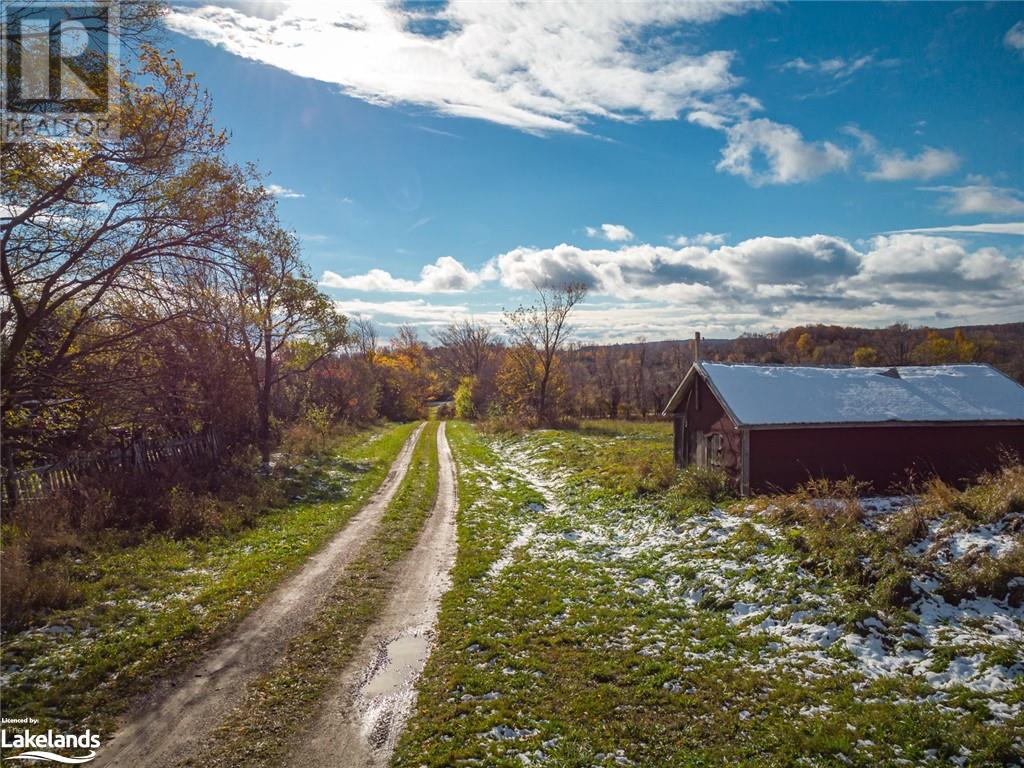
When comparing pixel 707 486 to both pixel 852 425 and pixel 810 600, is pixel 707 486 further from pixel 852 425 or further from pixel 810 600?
pixel 810 600

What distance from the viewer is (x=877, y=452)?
19531mm

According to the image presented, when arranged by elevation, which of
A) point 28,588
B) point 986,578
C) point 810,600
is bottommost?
point 810,600

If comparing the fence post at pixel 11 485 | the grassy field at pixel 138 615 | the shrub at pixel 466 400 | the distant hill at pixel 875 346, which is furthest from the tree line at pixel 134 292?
the distant hill at pixel 875 346

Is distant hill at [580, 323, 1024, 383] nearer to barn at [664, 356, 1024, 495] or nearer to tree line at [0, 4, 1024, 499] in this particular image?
barn at [664, 356, 1024, 495]

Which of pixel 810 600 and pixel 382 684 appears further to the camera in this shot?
pixel 810 600

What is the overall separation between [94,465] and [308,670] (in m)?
12.3

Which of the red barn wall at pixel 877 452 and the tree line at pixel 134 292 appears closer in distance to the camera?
the tree line at pixel 134 292

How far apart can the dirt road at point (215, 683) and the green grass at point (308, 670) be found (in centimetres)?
23

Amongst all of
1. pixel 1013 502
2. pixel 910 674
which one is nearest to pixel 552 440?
pixel 1013 502

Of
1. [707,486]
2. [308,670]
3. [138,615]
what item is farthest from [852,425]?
[138,615]

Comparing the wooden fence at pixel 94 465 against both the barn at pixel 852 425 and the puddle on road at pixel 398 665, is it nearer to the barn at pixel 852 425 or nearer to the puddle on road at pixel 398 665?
the puddle on road at pixel 398 665

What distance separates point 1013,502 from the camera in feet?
39.5

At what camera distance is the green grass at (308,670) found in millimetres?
6570

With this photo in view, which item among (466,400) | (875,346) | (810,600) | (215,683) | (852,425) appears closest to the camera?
(215,683)
